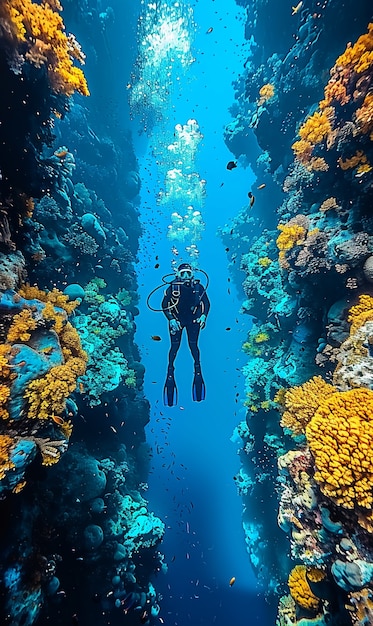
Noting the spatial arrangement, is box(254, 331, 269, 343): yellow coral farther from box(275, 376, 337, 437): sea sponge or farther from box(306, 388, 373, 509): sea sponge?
box(306, 388, 373, 509): sea sponge

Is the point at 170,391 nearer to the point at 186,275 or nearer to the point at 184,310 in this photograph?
the point at 184,310

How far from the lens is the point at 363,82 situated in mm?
6879

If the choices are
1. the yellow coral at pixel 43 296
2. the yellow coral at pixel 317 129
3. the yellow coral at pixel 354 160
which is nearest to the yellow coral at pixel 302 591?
the yellow coral at pixel 43 296

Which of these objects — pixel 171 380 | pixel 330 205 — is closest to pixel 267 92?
pixel 330 205

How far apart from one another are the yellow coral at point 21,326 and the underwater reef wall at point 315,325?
4.46 metres

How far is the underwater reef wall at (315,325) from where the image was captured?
12.1 feet

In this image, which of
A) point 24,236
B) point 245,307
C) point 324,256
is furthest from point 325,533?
point 245,307

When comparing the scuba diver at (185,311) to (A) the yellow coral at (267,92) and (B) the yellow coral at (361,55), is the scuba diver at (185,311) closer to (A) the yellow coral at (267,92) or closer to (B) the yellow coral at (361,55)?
(B) the yellow coral at (361,55)

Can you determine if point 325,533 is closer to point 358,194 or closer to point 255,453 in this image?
point 358,194

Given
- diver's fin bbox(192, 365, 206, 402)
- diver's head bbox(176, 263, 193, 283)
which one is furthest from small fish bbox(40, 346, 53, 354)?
diver's fin bbox(192, 365, 206, 402)

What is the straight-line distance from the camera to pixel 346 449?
3613mm

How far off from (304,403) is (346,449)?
203 cm

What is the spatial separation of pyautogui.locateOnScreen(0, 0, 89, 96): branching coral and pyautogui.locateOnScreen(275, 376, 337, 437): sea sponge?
7.59 meters

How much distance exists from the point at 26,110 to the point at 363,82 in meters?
7.22
